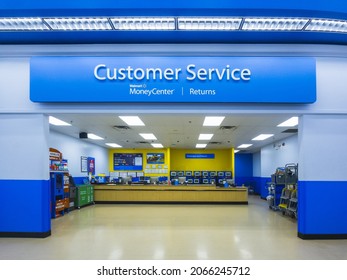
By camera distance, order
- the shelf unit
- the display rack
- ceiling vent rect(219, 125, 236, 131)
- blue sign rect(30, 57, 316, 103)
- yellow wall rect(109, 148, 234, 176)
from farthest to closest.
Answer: yellow wall rect(109, 148, 234, 176) → ceiling vent rect(219, 125, 236, 131) → the shelf unit → the display rack → blue sign rect(30, 57, 316, 103)

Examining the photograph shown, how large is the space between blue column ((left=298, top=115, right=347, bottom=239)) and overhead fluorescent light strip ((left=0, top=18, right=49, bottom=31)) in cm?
550

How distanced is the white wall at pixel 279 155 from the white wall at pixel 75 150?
374 inches

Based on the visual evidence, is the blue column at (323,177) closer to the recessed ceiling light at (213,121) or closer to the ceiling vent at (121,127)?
the recessed ceiling light at (213,121)

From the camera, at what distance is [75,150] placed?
12125mm

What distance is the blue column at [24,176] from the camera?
5520mm

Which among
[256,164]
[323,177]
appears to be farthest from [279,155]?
[323,177]

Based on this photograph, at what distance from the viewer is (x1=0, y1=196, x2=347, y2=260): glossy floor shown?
4461mm

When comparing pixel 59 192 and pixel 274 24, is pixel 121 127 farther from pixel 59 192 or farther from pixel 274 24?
pixel 274 24

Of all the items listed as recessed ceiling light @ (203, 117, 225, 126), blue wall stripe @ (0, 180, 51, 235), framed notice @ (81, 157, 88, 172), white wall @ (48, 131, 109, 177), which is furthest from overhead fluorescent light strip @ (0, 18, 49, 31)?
framed notice @ (81, 157, 88, 172)

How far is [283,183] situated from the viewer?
32.8 feet

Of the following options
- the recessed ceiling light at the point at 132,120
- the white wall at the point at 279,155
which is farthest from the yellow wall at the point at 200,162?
the recessed ceiling light at the point at 132,120

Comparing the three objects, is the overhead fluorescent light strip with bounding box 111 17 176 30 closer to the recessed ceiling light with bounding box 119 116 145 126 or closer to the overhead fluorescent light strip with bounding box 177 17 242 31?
the overhead fluorescent light strip with bounding box 177 17 242 31

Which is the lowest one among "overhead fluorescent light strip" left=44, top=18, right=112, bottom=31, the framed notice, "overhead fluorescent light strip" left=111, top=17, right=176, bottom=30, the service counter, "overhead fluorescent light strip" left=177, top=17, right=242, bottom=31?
the service counter

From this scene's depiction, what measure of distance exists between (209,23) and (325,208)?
14.3ft
